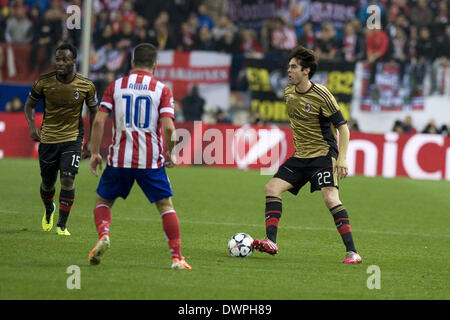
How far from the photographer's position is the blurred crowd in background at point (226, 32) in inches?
871

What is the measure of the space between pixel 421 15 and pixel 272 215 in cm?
1660

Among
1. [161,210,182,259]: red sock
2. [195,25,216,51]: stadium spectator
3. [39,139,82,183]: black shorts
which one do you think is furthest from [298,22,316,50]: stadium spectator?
[161,210,182,259]: red sock

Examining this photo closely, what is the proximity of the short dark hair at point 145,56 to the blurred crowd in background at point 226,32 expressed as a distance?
14769 mm

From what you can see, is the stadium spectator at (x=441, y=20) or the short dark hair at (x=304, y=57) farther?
the stadium spectator at (x=441, y=20)

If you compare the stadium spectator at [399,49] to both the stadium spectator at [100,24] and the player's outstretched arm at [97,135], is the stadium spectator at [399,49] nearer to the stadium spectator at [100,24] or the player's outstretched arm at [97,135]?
the stadium spectator at [100,24]

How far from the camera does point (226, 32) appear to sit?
2244cm

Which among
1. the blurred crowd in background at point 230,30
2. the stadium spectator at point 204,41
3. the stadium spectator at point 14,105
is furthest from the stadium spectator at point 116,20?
the stadium spectator at point 14,105

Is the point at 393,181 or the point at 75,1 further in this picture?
the point at 75,1

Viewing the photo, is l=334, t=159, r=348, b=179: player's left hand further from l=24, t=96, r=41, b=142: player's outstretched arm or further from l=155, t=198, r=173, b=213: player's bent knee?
l=24, t=96, r=41, b=142: player's outstretched arm

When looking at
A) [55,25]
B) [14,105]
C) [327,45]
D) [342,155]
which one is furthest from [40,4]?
[342,155]
